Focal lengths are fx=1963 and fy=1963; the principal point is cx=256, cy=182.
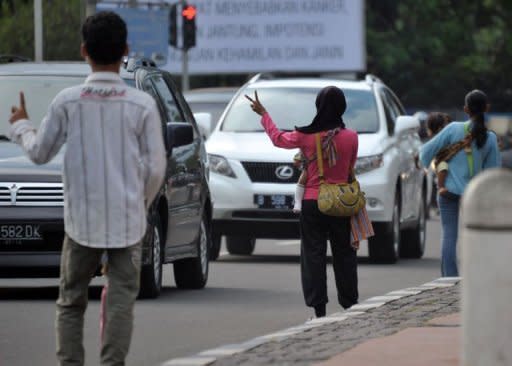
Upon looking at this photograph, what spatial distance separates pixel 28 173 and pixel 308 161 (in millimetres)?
2384

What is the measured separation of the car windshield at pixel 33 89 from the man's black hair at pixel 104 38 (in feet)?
21.2

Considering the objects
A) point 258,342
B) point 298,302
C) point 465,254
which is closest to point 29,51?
point 298,302

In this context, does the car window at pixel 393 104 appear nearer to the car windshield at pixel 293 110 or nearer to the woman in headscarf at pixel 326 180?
the car windshield at pixel 293 110

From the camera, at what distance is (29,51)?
43.9 m

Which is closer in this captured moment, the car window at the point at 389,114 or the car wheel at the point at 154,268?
the car wheel at the point at 154,268

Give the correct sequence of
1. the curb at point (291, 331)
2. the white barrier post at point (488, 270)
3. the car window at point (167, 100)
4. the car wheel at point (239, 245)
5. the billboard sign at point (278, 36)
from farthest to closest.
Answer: the billboard sign at point (278, 36), the car wheel at point (239, 245), the car window at point (167, 100), the curb at point (291, 331), the white barrier post at point (488, 270)

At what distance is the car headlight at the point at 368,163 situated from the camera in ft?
64.9

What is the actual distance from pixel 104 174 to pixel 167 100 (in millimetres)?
7355

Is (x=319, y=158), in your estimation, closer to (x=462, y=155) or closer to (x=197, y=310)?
(x=197, y=310)

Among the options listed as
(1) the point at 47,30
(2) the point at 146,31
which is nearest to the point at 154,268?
(1) the point at 47,30

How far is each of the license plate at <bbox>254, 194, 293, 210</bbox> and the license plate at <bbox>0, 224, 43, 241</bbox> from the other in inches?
226

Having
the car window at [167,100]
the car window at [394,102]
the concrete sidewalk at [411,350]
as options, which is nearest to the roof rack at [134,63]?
the car window at [167,100]

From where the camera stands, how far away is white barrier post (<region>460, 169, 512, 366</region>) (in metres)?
6.95

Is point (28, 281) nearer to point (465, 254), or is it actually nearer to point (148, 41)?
point (465, 254)
